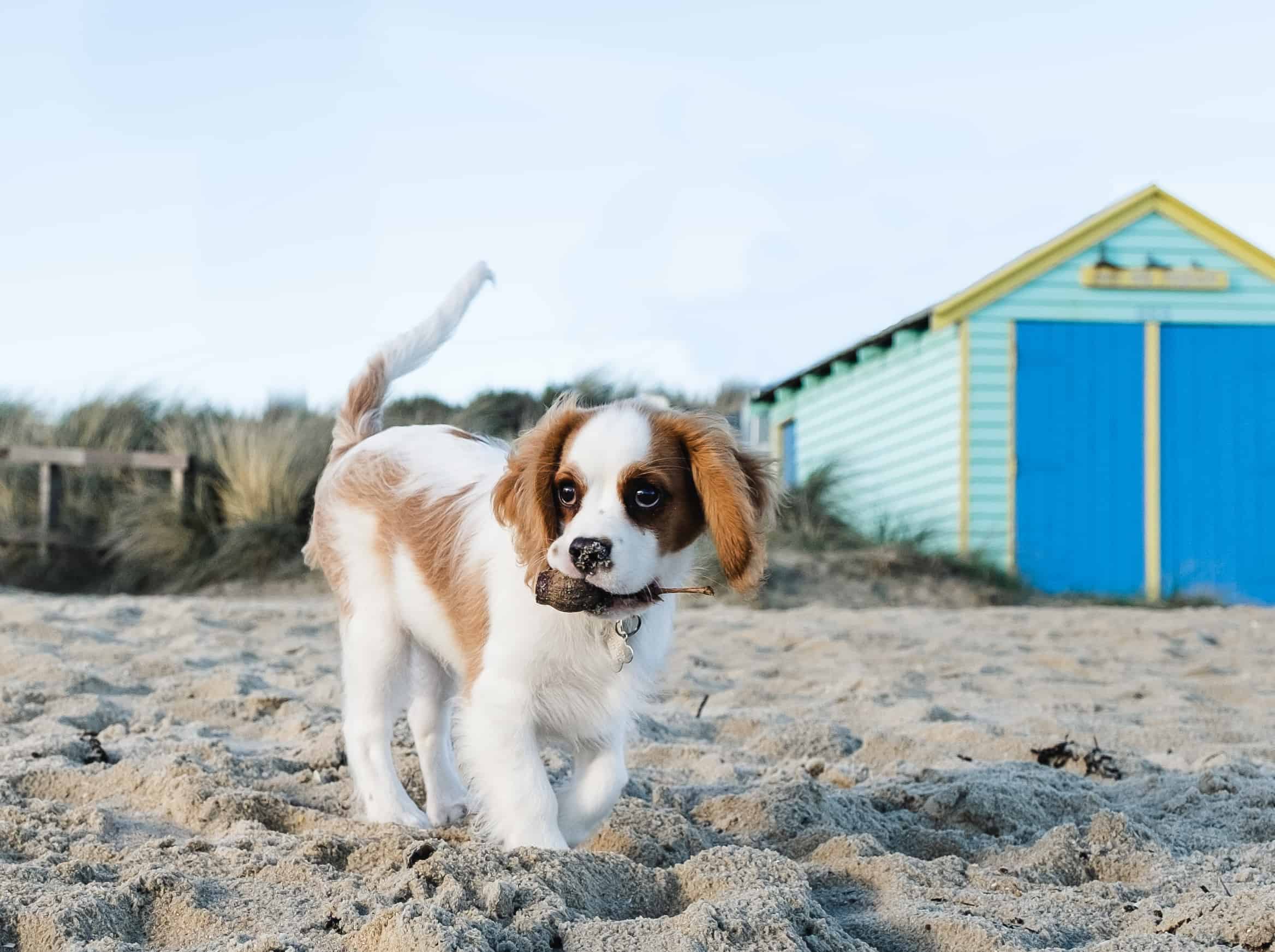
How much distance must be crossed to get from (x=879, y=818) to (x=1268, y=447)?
11.1 m

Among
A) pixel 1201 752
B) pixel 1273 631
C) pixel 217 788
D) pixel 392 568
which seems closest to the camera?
pixel 217 788

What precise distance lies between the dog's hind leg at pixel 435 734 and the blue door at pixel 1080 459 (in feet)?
31.8

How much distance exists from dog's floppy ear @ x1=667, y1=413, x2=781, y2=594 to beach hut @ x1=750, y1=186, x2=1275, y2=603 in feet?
32.9

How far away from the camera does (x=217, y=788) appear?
11.0 ft

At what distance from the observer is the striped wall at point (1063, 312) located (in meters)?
12.6

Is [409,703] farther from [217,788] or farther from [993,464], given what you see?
[993,464]

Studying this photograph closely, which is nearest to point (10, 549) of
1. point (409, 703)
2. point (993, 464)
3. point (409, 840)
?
point (993, 464)

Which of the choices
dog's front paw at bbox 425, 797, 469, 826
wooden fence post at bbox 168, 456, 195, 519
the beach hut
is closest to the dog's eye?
dog's front paw at bbox 425, 797, 469, 826

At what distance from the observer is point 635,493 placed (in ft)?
9.10

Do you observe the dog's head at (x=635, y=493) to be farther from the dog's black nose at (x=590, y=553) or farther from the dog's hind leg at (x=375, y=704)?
the dog's hind leg at (x=375, y=704)

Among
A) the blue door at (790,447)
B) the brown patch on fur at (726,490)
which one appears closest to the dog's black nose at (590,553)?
the brown patch on fur at (726,490)

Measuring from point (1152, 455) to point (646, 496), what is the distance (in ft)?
36.6

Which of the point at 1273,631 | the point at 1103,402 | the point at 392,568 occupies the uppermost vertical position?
the point at 1103,402

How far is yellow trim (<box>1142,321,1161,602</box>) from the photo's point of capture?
41.3ft
